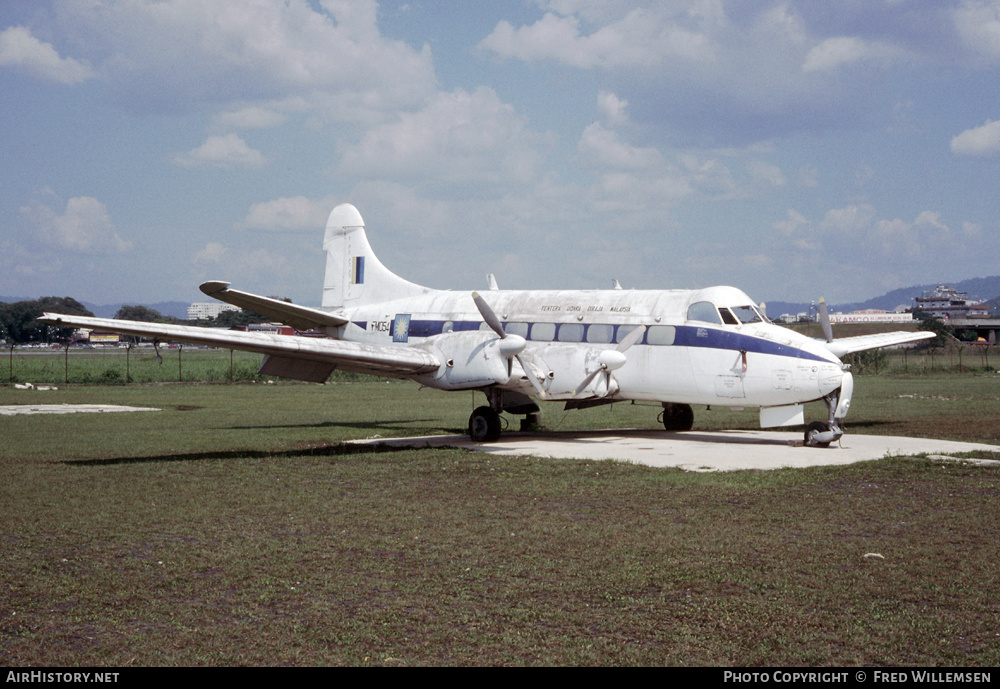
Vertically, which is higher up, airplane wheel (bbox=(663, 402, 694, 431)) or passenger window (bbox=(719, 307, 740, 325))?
passenger window (bbox=(719, 307, 740, 325))

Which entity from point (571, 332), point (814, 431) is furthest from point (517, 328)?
point (814, 431)

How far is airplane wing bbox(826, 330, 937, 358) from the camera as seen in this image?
2272 cm

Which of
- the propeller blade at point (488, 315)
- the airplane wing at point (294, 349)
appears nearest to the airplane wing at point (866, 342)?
the propeller blade at point (488, 315)

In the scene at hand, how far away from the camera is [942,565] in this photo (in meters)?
8.96

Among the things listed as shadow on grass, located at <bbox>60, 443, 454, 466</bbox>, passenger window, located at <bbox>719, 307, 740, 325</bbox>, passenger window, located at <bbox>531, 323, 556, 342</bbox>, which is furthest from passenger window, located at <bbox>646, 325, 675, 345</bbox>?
shadow on grass, located at <bbox>60, 443, 454, 466</bbox>

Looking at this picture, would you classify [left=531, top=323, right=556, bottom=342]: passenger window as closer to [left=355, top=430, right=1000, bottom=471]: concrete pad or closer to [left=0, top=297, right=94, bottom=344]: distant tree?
[left=355, top=430, right=1000, bottom=471]: concrete pad

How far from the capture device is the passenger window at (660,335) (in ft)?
67.3

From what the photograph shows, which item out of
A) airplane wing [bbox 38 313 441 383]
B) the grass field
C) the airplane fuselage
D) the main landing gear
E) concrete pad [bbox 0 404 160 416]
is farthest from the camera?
concrete pad [bbox 0 404 160 416]

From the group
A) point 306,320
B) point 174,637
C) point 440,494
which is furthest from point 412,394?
point 174,637

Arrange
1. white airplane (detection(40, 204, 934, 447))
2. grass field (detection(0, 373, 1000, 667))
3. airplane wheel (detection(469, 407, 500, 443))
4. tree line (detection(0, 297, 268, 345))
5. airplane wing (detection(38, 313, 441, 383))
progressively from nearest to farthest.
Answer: grass field (detection(0, 373, 1000, 667)) → airplane wing (detection(38, 313, 441, 383)) → white airplane (detection(40, 204, 934, 447)) → airplane wheel (detection(469, 407, 500, 443)) → tree line (detection(0, 297, 268, 345))

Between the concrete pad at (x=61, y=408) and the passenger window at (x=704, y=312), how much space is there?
19569 millimetres

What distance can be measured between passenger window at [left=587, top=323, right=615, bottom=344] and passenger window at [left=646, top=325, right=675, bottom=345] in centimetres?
91

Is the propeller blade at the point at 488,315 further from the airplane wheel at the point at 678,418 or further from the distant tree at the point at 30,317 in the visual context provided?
the distant tree at the point at 30,317
